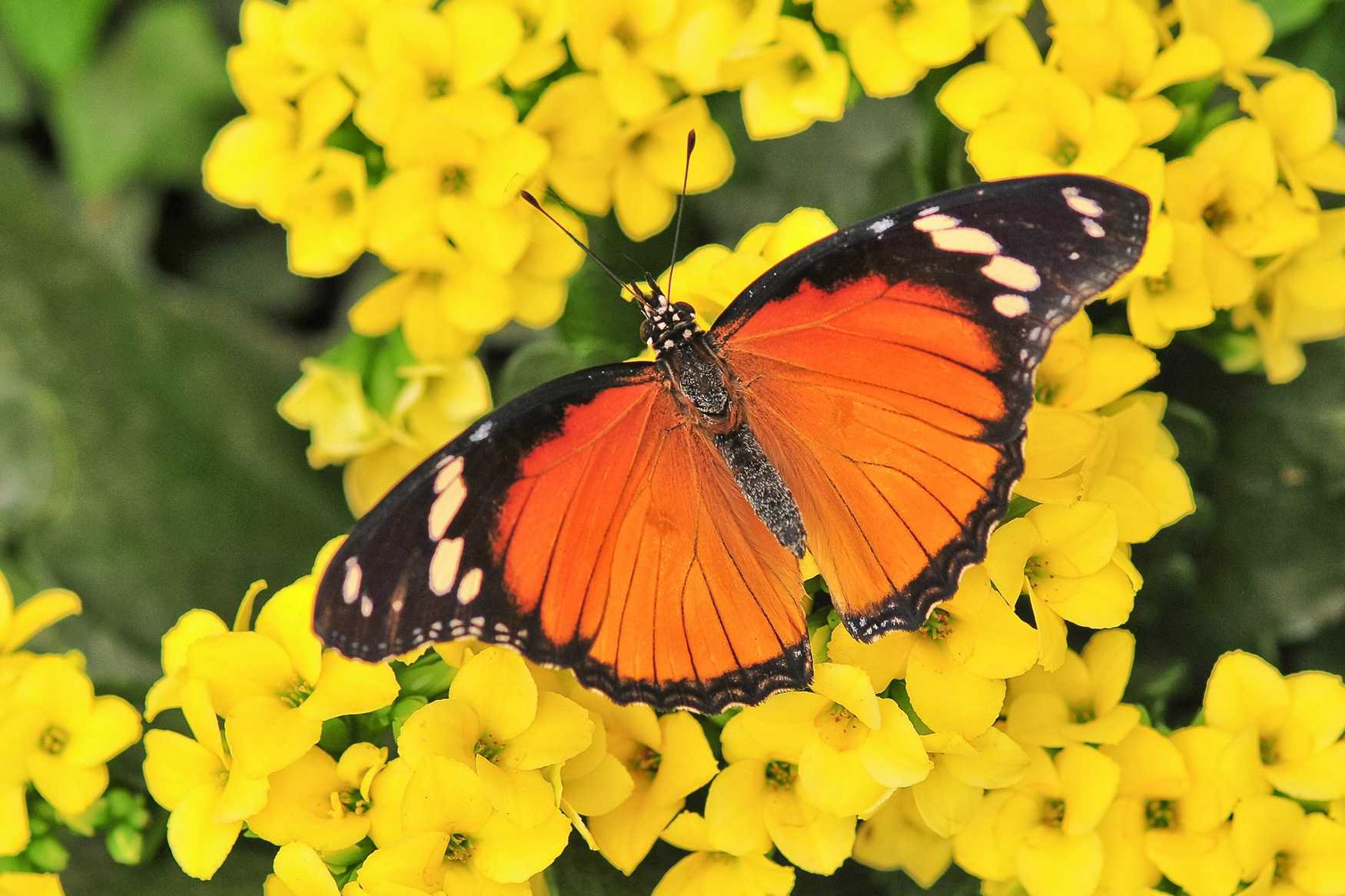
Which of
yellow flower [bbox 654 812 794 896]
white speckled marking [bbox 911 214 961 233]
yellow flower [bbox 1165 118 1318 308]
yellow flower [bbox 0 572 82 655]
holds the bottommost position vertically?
yellow flower [bbox 654 812 794 896]

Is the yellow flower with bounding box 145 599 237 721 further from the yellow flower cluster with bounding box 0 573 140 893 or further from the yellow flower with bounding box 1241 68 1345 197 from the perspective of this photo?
the yellow flower with bounding box 1241 68 1345 197

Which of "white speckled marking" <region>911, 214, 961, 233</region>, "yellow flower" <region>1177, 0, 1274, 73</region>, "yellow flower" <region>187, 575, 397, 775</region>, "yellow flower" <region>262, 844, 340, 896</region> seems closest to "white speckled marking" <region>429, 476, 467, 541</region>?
"yellow flower" <region>187, 575, 397, 775</region>

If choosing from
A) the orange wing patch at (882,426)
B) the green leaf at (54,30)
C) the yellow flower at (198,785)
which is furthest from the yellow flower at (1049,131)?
the green leaf at (54,30)

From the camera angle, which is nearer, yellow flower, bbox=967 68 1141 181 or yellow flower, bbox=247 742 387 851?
yellow flower, bbox=247 742 387 851

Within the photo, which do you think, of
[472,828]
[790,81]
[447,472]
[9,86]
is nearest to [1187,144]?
[790,81]

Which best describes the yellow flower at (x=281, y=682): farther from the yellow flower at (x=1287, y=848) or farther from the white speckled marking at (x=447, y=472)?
the yellow flower at (x=1287, y=848)

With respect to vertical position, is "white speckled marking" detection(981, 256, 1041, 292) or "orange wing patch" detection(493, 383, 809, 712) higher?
"white speckled marking" detection(981, 256, 1041, 292)

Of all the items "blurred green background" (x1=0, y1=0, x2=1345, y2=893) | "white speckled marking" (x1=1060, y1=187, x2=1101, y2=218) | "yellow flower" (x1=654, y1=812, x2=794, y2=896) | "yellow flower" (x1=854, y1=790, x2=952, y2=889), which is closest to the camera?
"white speckled marking" (x1=1060, y1=187, x2=1101, y2=218)
